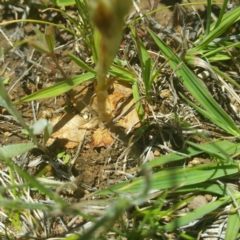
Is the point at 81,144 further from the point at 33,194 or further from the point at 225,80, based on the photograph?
the point at 225,80

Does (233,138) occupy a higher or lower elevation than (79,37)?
lower

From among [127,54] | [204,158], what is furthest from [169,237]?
[127,54]

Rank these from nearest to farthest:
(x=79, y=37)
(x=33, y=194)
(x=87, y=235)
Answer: (x=87, y=235), (x=33, y=194), (x=79, y=37)

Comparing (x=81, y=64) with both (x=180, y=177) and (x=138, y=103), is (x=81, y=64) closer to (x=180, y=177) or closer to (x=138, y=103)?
(x=138, y=103)

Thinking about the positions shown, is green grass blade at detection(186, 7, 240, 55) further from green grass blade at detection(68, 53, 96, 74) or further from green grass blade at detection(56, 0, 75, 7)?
green grass blade at detection(56, 0, 75, 7)

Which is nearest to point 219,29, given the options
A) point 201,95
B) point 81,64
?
point 201,95

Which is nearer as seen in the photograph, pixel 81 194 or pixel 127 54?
pixel 81 194

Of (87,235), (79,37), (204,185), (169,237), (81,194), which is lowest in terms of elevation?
(169,237)
